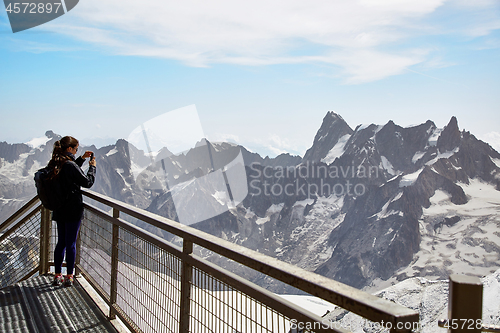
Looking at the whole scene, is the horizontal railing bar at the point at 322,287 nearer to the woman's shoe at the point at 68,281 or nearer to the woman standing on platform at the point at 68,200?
the woman standing on platform at the point at 68,200

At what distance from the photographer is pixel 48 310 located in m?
3.90

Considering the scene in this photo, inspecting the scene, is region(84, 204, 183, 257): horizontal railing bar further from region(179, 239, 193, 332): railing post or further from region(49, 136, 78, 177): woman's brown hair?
region(49, 136, 78, 177): woman's brown hair

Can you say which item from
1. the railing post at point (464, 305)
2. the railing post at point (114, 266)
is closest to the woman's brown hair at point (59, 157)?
the railing post at point (114, 266)

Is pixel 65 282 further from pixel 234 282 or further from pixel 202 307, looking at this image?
pixel 234 282

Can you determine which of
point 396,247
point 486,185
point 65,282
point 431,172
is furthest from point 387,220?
→ point 65,282

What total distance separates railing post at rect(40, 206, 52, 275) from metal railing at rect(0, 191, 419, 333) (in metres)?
0.59

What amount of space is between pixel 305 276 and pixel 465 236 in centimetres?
16053

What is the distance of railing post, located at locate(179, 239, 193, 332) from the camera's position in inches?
93.9

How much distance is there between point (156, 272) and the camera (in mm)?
2834

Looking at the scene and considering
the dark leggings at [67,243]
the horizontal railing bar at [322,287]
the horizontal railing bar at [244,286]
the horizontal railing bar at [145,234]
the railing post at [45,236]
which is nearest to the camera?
the horizontal railing bar at [322,287]

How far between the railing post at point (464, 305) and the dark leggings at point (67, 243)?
4.40 m

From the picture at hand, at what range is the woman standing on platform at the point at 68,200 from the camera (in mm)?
4406

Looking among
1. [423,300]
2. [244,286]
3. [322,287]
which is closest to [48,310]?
[244,286]

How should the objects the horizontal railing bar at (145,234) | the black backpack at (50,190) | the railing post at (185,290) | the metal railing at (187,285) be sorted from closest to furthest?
the metal railing at (187,285)
the railing post at (185,290)
the horizontal railing bar at (145,234)
the black backpack at (50,190)
